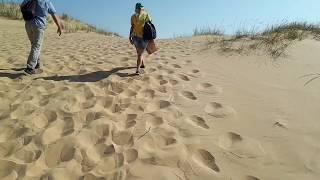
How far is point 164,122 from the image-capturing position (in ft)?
13.8

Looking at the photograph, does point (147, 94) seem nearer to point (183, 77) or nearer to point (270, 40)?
point (183, 77)

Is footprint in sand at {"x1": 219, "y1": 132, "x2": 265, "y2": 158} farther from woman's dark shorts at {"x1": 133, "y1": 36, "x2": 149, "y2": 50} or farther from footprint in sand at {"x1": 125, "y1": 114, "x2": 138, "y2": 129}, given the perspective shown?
woman's dark shorts at {"x1": 133, "y1": 36, "x2": 149, "y2": 50}

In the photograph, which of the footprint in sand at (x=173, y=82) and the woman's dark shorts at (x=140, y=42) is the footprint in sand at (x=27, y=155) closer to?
the footprint in sand at (x=173, y=82)

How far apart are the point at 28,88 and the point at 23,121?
1.39 m

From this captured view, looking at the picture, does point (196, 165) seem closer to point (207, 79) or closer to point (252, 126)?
point (252, 126)

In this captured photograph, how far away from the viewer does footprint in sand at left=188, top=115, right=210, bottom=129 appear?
13.4 feet

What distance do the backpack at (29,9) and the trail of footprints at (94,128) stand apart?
1.27 metres

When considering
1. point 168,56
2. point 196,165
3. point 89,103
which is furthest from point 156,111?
point 168,56

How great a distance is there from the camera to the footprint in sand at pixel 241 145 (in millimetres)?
3425

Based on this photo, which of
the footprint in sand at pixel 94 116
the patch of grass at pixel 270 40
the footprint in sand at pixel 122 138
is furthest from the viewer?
the patch of grass at pixel 270 40

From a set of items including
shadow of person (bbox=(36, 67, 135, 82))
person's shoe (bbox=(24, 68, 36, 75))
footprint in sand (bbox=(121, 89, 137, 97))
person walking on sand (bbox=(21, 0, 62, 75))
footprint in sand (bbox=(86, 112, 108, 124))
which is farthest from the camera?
person's shoe (bbox=(24, 68, 36, 75))

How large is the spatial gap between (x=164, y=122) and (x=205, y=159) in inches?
36.8

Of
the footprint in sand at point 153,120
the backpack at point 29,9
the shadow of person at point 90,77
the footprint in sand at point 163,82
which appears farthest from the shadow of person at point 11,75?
the footprint in sand at point 153,120

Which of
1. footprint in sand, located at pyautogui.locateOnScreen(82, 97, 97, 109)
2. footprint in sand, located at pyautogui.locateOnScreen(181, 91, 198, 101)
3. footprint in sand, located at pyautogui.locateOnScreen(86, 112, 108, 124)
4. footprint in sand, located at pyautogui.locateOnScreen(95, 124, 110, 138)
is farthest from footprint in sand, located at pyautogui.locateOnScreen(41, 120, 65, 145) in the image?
footprint in sand, located at pyautogui.locateOnScreen(181, 91, 198, 101)
